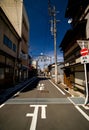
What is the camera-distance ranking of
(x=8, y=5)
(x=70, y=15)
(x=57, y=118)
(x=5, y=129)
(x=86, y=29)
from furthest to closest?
(x=8, y=5), (x=70, y=15), (x=86, y=29), (x=57, y=118), (x=5, y=129)

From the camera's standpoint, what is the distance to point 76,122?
526 cm

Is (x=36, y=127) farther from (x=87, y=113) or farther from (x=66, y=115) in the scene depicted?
(x=87, y=113)

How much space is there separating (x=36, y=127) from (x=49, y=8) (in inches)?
920

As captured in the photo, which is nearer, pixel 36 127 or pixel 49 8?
pixel 36 127

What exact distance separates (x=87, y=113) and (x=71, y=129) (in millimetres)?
A: 2186

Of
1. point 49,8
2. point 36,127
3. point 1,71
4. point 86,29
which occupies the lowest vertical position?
point 36,127

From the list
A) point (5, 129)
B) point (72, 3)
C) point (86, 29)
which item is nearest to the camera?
point (5, 129)

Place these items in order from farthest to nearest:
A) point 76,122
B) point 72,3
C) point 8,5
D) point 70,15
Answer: point 8,5 < point 70,15 < point 72,3 < point 76,122

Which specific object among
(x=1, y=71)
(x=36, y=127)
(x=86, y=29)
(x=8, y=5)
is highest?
(x=8, y=5)

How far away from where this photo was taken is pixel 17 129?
4.57 m

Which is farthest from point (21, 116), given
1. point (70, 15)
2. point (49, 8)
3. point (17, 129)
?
point (49, 8)

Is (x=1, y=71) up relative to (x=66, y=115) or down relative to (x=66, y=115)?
up

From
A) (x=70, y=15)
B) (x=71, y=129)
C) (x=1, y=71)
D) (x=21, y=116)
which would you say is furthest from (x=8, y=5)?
(x=71, y=129)

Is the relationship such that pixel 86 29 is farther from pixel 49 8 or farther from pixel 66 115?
pixel 49 8
